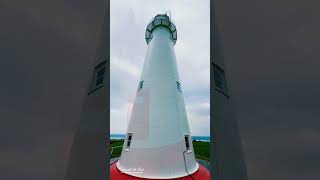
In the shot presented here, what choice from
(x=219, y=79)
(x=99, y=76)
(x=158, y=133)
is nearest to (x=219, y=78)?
(x=219, y=79)

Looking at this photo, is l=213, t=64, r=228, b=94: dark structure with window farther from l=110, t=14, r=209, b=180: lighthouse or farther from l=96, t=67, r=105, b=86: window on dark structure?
l=110, t=14, r=209, b=180: lighthouse

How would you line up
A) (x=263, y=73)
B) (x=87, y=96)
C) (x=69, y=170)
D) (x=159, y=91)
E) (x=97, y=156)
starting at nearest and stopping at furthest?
(x=263, y=73) → (x=69, y=170) → (x=87, y=96) → (x=97, y=156) → (x=159, y=91)

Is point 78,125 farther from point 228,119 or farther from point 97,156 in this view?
point 228,119

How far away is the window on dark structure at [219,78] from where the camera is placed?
1.29m

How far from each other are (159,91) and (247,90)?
3012mm

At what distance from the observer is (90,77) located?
1.25 meters

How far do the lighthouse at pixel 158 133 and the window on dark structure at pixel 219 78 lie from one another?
2382mm

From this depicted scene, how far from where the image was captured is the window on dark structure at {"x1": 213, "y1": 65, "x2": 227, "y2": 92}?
1287 millimetres

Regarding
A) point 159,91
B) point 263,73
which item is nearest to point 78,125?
point 263,73

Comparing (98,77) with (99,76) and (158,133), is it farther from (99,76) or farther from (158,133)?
(158,133)

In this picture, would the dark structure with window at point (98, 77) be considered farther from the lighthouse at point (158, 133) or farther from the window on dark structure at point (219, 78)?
the lighthouse at point (158, 133)

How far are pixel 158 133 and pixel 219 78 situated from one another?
243cm

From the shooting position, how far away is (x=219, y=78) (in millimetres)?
1364

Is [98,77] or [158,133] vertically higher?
[98,77]
